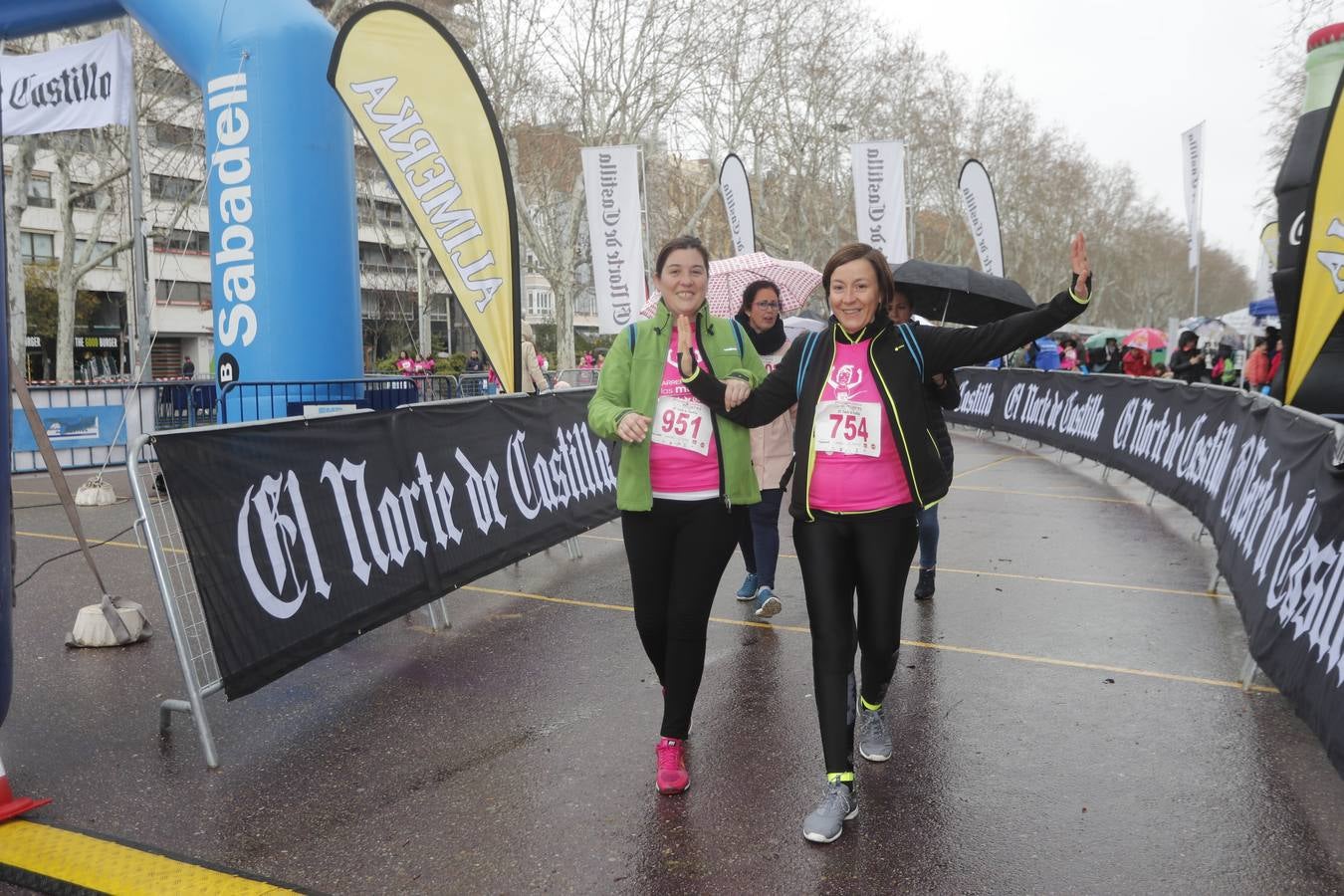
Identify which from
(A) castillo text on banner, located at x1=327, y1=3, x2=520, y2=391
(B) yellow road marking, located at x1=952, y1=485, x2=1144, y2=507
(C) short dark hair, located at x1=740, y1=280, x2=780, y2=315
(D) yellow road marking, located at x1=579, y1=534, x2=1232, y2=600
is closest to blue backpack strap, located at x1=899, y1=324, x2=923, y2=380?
(C) short dark hair, located at x1=740, y1=280, x2=780, y2=315

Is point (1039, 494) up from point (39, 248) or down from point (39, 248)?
down

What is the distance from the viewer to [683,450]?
11.7ft

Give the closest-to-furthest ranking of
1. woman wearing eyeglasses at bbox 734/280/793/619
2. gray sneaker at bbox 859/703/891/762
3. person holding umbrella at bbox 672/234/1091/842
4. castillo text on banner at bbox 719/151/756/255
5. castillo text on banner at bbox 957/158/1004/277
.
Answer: person holding umbrella at bbox 672/234/1091/842 < gray sneaker at bbox 859/703/891/762 < woman wearing eyeglasses at bbox 734/280/793/619 < castillo text on banner at bbox 957/158/1004/277 < castillo text on banner at bbox 719/151/756/255

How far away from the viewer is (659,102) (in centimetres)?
3031

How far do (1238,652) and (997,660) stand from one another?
4.37 ft

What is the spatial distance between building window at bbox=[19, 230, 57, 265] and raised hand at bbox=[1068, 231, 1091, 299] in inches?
2139

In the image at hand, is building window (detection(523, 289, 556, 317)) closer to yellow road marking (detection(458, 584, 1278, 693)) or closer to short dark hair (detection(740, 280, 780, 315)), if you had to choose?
yellow road marking (detection(458, 584, 1278, 693))

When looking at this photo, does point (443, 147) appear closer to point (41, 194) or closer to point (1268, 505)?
point (1268, 505)

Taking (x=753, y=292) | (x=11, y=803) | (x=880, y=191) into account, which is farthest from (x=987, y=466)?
(x=11, y=803)

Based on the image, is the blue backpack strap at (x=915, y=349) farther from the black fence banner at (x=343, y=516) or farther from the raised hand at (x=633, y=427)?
the black fence banner at (x=343, y=516)

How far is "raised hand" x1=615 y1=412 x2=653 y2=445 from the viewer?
339cm

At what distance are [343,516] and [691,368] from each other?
2.15 m

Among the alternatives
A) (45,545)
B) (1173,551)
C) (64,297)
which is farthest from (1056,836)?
(64,297)

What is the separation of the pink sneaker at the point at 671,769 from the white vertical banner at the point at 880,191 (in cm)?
1855
